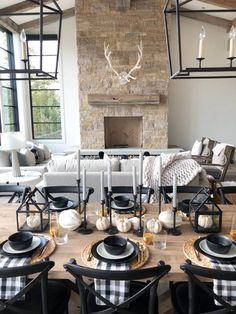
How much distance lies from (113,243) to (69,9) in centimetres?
741

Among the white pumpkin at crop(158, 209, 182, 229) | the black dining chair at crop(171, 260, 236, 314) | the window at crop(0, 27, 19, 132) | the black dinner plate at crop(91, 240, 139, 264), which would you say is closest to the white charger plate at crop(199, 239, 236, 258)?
the black dining chair at crop(171, 260, 236, 314)

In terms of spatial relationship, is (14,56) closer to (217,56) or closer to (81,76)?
(81,76)

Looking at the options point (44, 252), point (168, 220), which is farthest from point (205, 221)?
point (44, 252)

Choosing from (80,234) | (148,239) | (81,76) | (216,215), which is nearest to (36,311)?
(80,234)

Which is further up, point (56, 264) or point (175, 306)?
point (56, 264)

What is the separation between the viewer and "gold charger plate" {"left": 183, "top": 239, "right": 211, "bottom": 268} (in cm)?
140

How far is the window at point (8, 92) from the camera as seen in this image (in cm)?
695

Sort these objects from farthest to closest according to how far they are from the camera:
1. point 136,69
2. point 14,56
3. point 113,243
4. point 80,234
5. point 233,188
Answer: point 14,56, point 136,69, point 233,188, point 80,234, point 113,243

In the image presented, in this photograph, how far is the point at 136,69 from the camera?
6938mm

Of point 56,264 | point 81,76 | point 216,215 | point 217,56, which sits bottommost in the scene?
point 56,264

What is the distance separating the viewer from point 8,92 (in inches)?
289

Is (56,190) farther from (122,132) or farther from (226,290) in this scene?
(122,132)

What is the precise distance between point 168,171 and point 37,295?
221 cm

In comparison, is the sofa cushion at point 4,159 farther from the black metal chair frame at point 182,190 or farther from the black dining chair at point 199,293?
the black dining chair at point 199,293
